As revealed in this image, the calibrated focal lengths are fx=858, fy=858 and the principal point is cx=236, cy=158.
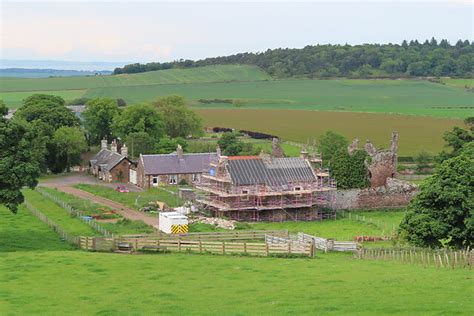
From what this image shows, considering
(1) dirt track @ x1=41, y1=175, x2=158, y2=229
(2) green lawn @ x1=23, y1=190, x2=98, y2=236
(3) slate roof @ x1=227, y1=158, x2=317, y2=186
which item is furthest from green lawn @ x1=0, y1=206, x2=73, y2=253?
(3) slate roof @ x1=227, y1=158, x2=317, y2=186

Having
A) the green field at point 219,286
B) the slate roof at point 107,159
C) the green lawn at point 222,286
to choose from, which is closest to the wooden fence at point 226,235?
the green field at point 219,286

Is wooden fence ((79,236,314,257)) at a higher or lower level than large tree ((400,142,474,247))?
lower

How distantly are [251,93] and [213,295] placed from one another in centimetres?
16715

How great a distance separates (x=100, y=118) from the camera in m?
104

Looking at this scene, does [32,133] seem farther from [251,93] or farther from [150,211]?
[251,93]

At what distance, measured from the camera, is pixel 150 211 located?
63188 millimetres

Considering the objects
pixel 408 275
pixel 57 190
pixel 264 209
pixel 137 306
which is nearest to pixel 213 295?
pixel 137 306

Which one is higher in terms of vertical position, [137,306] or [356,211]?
[137,306]

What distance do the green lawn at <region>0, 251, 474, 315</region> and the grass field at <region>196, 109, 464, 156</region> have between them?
6570 centimetres

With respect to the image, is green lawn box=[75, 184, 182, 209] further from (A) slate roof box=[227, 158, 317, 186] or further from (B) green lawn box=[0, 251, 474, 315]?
(B) green lawn box=[0, 251, 474, 315]

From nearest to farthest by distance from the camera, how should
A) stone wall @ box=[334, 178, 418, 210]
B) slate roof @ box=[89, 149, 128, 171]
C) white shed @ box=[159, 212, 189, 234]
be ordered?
white shed @ box=[159, 212, 189, 234] → stone wall @ box=[334, 178, 418, 210] → slate roof @ box=[89, 149, 128, 171]

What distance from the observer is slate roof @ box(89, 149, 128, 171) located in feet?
276

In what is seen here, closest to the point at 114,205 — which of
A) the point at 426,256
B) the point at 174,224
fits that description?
the point at 174,224

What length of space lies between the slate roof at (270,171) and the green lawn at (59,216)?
484 inches
